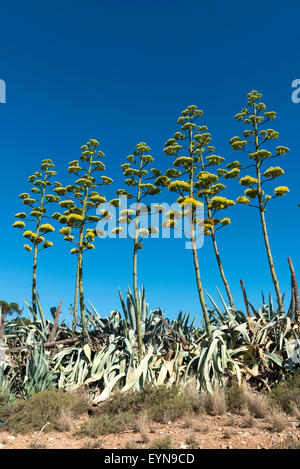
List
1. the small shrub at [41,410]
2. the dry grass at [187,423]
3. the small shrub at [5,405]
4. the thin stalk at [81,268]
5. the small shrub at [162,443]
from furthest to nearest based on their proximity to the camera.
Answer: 1. the thin stalk at [81,268]
2. the small shrub at [5,405]
3. the small shrub at [41,410]
4. the dry grass at [187,423]
5. the small shrub at [162,443]

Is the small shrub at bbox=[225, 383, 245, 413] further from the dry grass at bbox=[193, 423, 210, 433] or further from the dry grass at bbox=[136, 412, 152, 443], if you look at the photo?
the dry grass at bbox=[136, 412, 152, 443]

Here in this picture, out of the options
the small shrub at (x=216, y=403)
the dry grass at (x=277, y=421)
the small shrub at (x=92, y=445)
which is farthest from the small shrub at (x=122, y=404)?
the dry grass at (x=277, y=421)

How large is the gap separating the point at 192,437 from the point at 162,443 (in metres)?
0.46

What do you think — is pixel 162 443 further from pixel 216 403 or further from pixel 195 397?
pixel 195 397

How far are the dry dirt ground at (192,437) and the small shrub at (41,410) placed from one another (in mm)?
190

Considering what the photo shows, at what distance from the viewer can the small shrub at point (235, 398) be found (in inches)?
232

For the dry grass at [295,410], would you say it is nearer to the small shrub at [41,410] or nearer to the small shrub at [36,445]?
the small shrub at [41,410]

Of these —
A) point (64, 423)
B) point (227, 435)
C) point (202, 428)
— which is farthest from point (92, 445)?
point (227, 435)

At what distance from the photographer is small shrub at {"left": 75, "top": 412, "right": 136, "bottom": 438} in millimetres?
5457

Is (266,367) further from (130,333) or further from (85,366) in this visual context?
(85,366)

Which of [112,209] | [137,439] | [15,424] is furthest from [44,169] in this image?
[137,439]

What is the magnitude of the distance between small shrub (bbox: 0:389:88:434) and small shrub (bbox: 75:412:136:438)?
57cm

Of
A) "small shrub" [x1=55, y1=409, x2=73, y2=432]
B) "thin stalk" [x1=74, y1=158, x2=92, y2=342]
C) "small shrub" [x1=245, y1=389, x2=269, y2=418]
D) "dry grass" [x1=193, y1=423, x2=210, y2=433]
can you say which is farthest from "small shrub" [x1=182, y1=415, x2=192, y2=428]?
"thin stalk" [x1=74, y1=158, x2=92, y2=342]

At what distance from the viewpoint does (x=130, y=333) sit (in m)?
8.46
